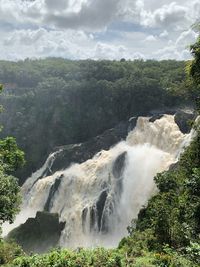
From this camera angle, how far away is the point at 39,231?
3931cm

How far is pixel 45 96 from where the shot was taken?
62406mm

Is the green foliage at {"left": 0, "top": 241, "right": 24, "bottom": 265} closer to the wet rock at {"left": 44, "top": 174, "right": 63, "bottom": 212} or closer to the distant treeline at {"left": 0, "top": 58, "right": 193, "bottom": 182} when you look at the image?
the wet rock at {"left": 44, "top": 174, "right": 63, "bottom": 212}

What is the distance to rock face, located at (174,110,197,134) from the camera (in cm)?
4288

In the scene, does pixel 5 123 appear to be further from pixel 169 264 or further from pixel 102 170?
pixel 169 264

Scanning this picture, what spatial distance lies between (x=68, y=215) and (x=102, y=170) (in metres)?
6.00

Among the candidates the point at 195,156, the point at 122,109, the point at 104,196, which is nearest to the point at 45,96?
the point at 122,109

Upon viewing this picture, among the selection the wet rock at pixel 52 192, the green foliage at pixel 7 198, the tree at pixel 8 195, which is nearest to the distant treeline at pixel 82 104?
the wet rock at pixel 52 192

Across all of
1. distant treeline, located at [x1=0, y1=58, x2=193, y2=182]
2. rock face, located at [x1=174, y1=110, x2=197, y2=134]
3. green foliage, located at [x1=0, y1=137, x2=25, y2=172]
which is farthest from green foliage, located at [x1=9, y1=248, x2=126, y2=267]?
distant treeline, located at [x1=0, y1=58, x2=193, y2=182]

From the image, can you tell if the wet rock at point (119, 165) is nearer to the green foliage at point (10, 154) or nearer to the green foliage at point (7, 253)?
the green foliage at point (7, 253)

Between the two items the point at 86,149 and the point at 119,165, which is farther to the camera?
the point at 86,149

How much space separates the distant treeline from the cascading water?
8.39m

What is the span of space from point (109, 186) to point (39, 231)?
778 centimetres

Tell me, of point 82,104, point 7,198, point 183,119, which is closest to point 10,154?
point 7,198

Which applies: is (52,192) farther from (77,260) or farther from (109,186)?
(77,260)
